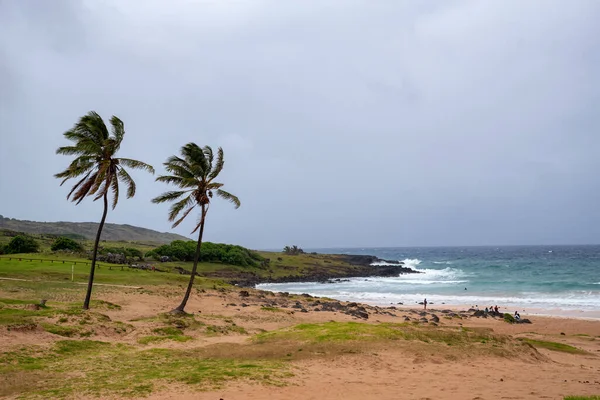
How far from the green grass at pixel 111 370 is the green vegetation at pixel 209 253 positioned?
173ft

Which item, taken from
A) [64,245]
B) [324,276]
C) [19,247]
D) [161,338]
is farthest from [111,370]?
[324,276]

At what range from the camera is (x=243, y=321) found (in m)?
25.2

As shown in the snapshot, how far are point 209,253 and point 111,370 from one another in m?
62.0

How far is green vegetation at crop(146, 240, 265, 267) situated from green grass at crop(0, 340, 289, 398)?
52.6 metres

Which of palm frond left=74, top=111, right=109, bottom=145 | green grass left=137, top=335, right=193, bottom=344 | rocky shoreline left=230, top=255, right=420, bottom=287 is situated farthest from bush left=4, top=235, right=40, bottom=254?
green grass left=137, top=335, right=193, bottom=344

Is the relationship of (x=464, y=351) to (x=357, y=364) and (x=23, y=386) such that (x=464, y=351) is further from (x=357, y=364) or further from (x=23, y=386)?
(x=23, y=386)

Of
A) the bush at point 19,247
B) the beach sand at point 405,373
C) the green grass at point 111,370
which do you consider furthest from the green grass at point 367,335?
the bush at point 19,247

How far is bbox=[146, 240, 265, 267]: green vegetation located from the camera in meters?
66.5

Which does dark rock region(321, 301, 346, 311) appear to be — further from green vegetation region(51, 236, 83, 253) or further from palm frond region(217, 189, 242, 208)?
green vegetation region(51, 236, 83, 253)

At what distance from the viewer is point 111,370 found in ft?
38.4

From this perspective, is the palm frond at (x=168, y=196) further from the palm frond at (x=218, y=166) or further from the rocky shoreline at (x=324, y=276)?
the rocky shoreline at (x=324, y=276)

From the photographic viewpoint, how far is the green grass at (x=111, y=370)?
9.83 meters

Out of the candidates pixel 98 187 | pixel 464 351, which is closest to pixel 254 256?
pixel 98 187

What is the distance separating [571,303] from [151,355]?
4379 cm
